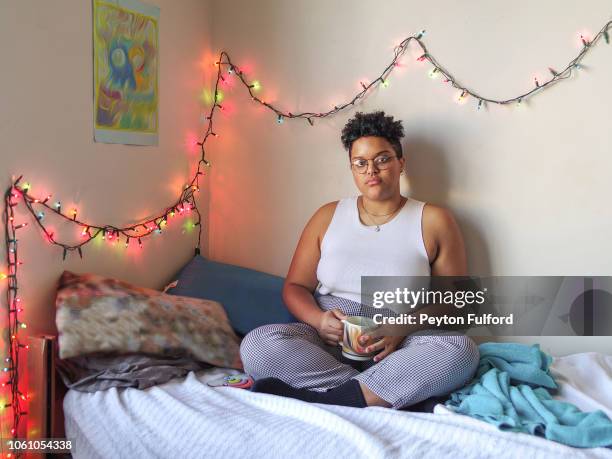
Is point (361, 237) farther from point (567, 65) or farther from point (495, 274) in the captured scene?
point (567, 65)

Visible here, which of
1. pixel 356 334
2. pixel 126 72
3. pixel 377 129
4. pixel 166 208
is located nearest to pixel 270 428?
pixel 356 334

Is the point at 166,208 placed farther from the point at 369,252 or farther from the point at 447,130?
the point at 447,130

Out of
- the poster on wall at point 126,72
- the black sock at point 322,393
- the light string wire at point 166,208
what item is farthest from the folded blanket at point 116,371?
the poster on wall at point 126,72

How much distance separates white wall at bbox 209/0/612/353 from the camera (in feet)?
6.14

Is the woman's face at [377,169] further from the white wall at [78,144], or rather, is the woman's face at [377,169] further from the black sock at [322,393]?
the white wall at [78,144]

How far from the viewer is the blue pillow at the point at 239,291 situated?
2.05 m

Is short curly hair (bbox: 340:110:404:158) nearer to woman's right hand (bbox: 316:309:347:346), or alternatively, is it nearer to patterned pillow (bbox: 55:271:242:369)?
woman's right hand (bbox: 316:309:347:346)

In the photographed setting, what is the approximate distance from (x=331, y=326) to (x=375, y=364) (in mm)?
191

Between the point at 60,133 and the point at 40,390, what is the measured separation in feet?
2.39

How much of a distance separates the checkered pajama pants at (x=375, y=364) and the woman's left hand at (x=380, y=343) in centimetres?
3

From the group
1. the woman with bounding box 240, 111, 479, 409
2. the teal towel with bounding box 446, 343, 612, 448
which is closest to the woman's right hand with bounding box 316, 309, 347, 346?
the woman with bounding box 240, 111, 479, 409

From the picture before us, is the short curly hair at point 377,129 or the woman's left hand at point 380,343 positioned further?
the short curly hair at point 377,129

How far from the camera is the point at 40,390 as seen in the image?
163 cm

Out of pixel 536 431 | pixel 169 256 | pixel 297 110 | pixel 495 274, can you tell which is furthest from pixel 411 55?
pixel 536 431
